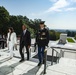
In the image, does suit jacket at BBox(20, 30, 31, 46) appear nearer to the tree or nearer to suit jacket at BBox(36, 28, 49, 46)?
suit jacket at BBox(36, 28, 49, 46)

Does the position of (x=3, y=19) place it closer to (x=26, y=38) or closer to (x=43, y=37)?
(x=26, y=38)

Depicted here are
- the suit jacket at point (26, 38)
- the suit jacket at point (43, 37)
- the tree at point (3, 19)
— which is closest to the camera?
the suit jacket at point (43, 37)

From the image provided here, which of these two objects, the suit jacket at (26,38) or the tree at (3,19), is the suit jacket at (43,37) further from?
the tree at (3,19)

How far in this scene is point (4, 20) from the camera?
66.0 ft

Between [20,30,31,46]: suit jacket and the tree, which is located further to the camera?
the tree

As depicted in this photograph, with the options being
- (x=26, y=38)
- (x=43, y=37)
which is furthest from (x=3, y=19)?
(x=43, y=37)

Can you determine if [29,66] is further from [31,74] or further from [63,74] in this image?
[63,74]

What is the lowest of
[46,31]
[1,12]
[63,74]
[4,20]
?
[63,74]

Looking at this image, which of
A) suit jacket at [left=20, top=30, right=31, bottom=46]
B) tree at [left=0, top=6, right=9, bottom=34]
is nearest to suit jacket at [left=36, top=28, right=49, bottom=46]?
suit jacket at [left=20, top=30, right=31, bottom=46]

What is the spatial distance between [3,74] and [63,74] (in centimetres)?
165

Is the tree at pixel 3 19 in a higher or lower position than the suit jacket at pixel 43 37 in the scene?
higher

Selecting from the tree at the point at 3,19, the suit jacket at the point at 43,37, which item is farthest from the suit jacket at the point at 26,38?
the tree at the point at 3,19

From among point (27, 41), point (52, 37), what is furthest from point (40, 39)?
point (52, 37)

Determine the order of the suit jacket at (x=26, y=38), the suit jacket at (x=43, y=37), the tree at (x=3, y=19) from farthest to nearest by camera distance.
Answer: the tree at (x=3, y=19) < the suit jacket at (x=26, y=38) < the suit jacket at (x=43, y=37)
